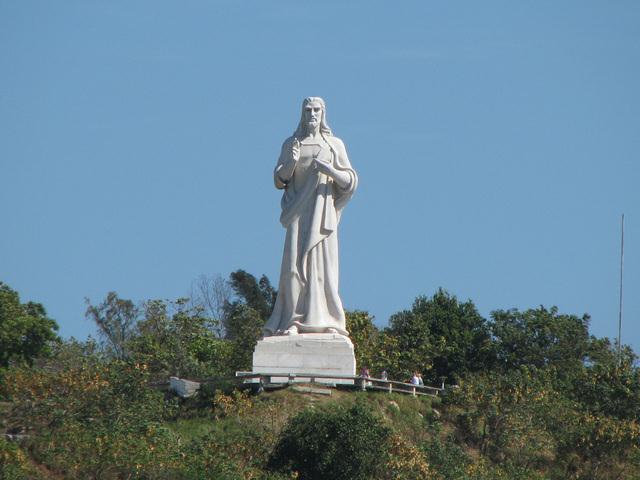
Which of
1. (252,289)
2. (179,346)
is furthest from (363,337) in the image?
(252,289)

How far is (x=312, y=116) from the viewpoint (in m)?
37.7

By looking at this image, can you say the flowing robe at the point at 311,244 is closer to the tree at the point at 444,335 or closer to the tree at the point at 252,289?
the tree at the point at 444,335

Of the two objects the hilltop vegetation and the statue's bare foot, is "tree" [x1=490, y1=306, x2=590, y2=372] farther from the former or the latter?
the statue's bare foot

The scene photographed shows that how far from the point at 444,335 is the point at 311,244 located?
56.6 feet

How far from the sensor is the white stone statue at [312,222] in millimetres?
37562

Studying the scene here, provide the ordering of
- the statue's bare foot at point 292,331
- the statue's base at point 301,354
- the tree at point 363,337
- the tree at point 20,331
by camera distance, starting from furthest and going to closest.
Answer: the tree at point 20,331
the tree at point 363,337
the statue's bare foot at point 292,331
the statue's base at point 301,354

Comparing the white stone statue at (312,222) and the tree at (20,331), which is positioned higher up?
the tree at (20,331)

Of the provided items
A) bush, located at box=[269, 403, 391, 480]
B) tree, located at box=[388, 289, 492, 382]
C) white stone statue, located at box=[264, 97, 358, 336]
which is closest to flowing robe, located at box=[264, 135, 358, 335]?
white stone statue, located at box=[264, 97, 358, 336]

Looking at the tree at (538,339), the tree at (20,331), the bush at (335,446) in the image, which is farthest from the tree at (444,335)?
the bush at (335,446)

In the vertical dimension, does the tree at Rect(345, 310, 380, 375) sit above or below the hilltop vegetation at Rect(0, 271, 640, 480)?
above

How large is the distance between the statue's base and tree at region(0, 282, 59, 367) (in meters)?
14.8

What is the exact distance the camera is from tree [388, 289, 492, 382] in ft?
169

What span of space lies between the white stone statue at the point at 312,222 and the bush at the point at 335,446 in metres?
3.93

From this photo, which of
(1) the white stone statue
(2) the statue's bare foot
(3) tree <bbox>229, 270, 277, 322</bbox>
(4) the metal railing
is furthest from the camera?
(3) tree <bbox>229, 270, 277, 322</bbox>
